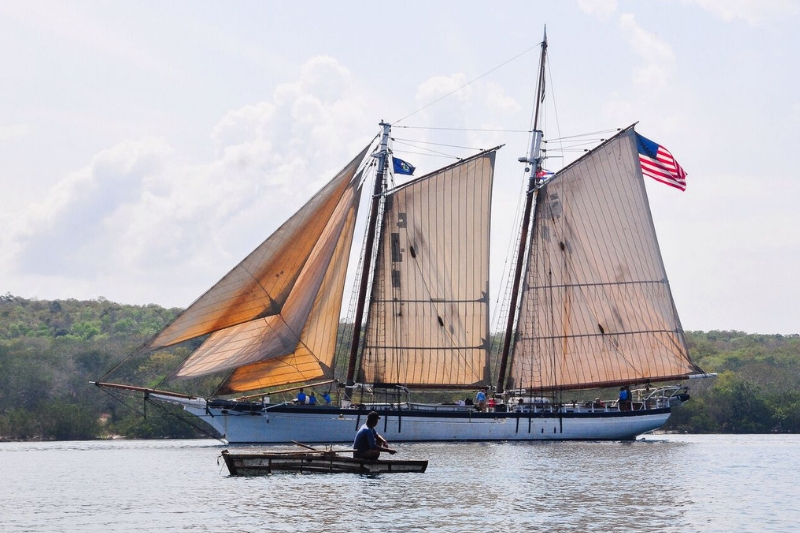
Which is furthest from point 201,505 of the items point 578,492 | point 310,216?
point 310,216

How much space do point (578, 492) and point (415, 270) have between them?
93.5 ft

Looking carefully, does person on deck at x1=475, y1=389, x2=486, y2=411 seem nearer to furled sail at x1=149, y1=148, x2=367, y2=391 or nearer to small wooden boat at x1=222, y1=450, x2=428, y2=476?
furled sail at x1=149, y1=148, x2=367, y2=391

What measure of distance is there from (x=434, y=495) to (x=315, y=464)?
6420 mm

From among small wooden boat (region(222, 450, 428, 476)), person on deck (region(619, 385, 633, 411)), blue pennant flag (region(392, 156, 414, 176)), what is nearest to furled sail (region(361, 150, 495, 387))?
blue pennant flag (region(392, 156, 414, 176))

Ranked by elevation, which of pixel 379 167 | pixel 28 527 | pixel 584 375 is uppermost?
pixel 379 167

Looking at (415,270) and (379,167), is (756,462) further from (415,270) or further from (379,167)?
(379,167)

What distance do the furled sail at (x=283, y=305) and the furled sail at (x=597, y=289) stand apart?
1162 centimetres

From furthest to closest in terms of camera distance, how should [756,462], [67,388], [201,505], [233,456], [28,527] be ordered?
[67,388]
[756,462]
[233,456]
[201,505]
[28,527]

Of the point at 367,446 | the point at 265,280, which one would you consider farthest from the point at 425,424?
the point at 367,446

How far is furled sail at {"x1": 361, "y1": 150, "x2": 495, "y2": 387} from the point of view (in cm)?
6650

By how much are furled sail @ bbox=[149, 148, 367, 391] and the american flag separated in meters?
15.8

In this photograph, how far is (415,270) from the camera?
2638 inches

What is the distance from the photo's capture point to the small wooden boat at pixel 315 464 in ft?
141

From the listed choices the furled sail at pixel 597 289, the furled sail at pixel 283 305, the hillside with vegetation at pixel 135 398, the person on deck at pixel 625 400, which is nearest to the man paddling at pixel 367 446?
the furled sail at pixel 283 305
